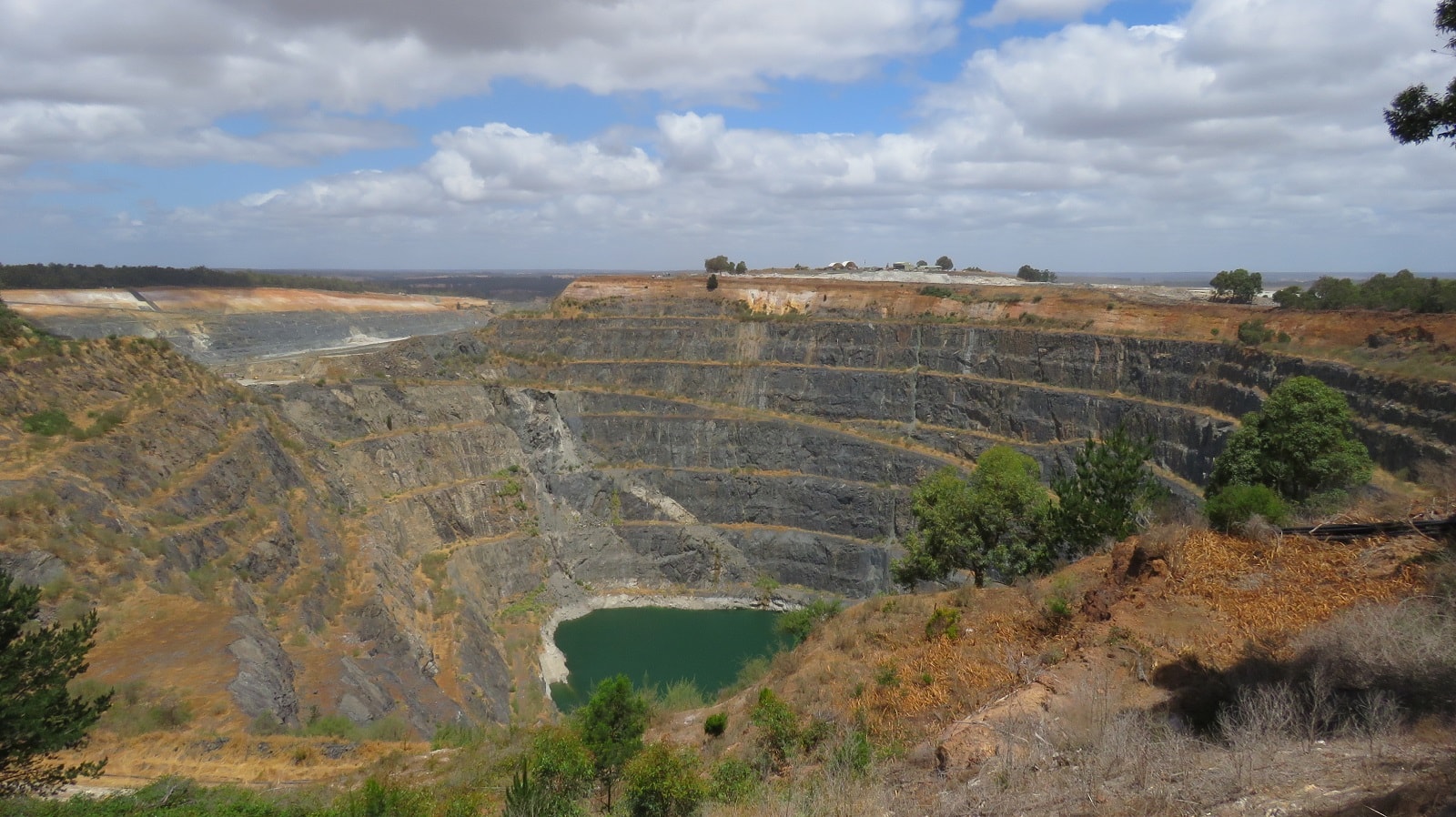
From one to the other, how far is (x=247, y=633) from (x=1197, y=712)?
21333mm

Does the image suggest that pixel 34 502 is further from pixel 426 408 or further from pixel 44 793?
pixel 426 408

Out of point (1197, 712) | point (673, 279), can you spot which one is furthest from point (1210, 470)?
point (673, 279)

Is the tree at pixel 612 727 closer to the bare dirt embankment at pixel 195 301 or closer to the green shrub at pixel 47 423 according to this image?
the green shrub at pixel 47 423

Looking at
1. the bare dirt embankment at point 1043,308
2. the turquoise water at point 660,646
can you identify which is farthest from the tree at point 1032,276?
the turquoise water at point 660,646

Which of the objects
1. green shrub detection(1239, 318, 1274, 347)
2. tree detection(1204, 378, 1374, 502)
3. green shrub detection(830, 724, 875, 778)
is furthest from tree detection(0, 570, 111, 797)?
green shrub detection(1239, 318, 1274, 347)

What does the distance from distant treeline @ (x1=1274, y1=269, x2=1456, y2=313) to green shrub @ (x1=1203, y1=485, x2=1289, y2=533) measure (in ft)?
92.1

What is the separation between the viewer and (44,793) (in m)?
12.4

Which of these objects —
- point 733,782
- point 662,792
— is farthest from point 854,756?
point 662,792

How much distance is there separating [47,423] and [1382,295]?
57.2 m

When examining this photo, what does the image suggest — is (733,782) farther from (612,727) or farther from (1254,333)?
(1254,333)

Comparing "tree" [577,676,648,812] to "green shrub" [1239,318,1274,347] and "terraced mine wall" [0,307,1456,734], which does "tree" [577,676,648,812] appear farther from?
"green shrub" [1239,318,1274,347]

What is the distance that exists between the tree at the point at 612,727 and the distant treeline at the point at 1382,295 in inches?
1555

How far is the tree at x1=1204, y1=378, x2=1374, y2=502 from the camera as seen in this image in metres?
24.4

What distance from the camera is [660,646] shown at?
39.0 m
